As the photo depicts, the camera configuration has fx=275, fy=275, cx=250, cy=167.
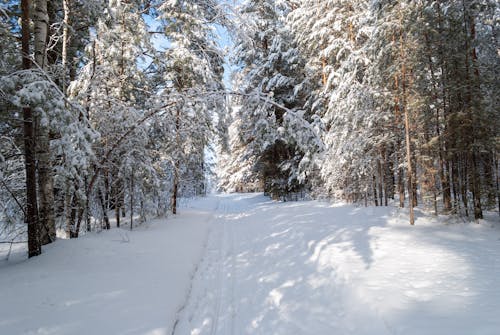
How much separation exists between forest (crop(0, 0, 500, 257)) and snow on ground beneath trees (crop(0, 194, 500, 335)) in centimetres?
163

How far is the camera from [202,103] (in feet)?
18.9

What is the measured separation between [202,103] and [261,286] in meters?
3.81

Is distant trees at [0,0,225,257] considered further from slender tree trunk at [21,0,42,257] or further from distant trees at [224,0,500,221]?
distant trees at [224,0,500,221]

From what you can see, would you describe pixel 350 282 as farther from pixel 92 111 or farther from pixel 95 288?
pixel 92 111

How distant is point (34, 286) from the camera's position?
399 centimetres

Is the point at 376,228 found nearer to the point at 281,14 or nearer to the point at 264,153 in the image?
the point at 264,153

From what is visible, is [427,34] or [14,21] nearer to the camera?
[14,21]

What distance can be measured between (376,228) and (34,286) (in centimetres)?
874

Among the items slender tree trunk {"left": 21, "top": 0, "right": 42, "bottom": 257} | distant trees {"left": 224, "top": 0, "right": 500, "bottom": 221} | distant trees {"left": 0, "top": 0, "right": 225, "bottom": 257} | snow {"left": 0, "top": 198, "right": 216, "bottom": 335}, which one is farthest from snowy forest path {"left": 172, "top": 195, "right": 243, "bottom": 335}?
distant trees {"left": 224, "top": 0, "right": 500, "bottom": 221}

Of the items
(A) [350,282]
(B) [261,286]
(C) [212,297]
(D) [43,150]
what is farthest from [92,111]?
(A) [350,282]

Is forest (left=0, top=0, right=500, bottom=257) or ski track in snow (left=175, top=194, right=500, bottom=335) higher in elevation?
forest (left=0, top=0, right=500, bottom=257)

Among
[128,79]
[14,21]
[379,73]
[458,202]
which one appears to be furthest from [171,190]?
[458,202]

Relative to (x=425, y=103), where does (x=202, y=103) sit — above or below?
below

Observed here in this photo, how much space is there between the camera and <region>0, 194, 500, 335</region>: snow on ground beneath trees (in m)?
3.48
